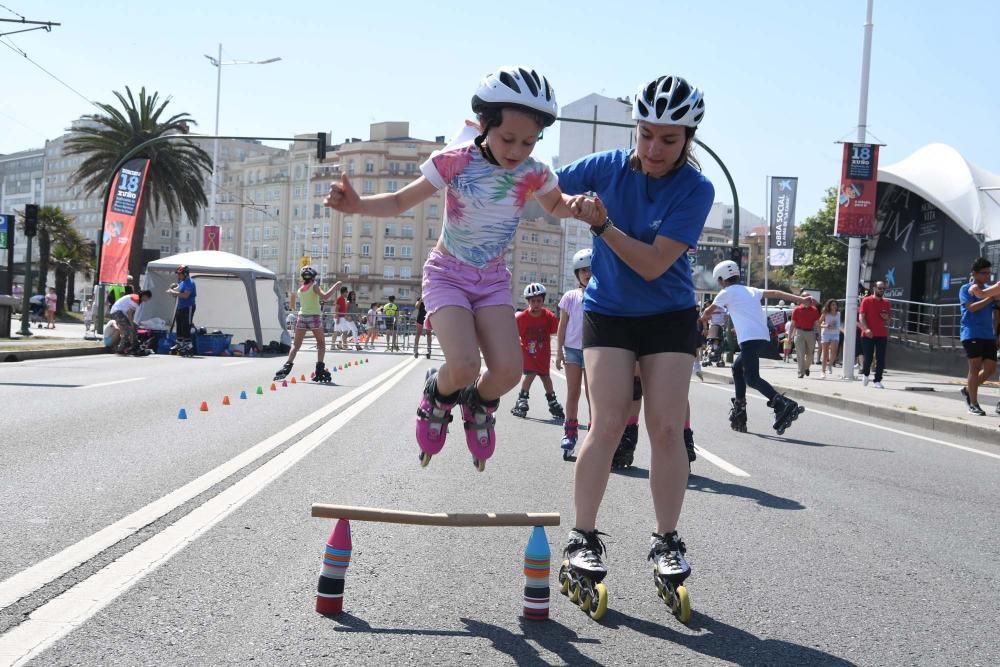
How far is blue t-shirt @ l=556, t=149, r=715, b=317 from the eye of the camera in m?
4.11

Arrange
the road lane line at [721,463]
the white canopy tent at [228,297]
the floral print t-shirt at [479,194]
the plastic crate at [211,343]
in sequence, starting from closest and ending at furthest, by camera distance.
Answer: the floral print t-shirt at [479,194] < the road lane line at [721,463] < the plastic crate at [211,343] < the white canopy tent at [228,297]

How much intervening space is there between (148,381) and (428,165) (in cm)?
1221

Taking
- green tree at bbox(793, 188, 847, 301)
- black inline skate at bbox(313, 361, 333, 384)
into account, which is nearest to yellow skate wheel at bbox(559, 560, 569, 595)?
black inline skate at bbox(313, 361, 333, 384)

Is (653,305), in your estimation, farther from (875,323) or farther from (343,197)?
(875,323)

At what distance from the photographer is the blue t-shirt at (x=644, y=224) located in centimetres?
411

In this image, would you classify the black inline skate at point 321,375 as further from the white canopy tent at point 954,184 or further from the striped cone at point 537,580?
the white canopy tent at point 954,184

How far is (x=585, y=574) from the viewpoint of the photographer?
149 inches

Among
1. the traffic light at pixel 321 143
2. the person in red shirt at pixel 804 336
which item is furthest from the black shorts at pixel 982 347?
the traffic light at pixel 321 143

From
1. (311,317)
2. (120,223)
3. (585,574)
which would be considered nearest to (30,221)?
(120,223)

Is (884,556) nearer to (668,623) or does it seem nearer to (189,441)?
(668,623)

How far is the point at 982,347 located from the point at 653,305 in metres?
11.0

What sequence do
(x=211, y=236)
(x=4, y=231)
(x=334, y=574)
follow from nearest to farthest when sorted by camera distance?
(x=334, y=574), (x=4, y=231), (x=211, y=236)

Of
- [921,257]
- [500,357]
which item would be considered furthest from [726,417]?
[921,257]

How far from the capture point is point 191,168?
46.8 m
